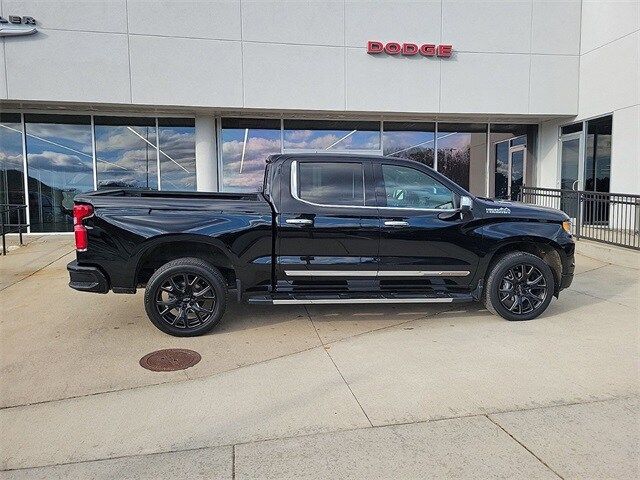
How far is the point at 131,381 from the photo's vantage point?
13.2 ft

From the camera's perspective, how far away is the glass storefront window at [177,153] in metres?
13.5

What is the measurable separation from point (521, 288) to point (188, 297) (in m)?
3.84

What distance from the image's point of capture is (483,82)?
13023 mm

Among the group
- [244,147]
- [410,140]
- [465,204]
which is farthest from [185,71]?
[465,204]

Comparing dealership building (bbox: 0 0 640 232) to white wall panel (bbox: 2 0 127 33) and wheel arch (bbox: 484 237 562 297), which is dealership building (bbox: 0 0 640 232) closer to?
white wall panel (bbox: 2 0 127 33)

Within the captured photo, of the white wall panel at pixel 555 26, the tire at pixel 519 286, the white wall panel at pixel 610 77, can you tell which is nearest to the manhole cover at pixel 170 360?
the tire at pixel 519 286

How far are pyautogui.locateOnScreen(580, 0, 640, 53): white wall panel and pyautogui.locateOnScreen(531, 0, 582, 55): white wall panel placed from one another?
0.80 feet

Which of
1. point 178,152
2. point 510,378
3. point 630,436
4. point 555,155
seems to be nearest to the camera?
point 630,436

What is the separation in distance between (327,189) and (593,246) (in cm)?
729

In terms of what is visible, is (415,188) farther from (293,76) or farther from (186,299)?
(293,76)

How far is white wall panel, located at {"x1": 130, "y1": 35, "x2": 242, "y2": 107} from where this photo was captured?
11.5 meters

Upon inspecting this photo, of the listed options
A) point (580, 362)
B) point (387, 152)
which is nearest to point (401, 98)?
point (387, 152)

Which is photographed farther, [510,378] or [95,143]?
[95,143]

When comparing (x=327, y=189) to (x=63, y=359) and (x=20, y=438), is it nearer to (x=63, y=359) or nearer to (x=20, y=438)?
(x=63, y=359)
